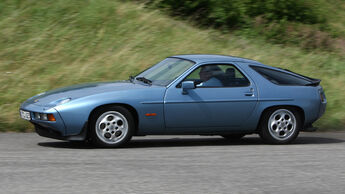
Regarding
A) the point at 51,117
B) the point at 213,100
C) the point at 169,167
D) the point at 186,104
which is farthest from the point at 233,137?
the point at 51,117

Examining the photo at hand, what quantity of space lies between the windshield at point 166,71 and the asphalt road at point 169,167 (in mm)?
982

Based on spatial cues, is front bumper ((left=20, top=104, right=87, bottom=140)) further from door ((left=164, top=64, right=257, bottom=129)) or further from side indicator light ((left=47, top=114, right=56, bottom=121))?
door ((left=164, top=64, right=257, bottom=129))

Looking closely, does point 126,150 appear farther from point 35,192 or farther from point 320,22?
point 320,22

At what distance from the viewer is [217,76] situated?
853 cm

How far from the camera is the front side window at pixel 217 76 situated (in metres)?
8.41

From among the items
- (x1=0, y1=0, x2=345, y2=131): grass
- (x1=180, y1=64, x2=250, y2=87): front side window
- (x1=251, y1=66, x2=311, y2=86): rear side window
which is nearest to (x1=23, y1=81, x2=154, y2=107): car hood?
(x1=180, y1=64, x2=250, y2=87): front side window

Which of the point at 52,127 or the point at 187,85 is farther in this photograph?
the point at 187,85

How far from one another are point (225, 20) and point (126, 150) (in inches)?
378

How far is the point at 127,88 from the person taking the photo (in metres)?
8.13

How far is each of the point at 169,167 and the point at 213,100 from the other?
6.30 feet

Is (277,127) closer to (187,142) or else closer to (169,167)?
(187,142)

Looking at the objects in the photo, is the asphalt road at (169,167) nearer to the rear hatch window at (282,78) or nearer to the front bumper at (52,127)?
the front bumper at (52,127)

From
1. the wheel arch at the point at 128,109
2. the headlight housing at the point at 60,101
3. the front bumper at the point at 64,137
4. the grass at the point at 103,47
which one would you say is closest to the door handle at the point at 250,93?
the wheel arch at the point at 128,109

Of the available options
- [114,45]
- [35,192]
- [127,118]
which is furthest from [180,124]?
[114,45]
